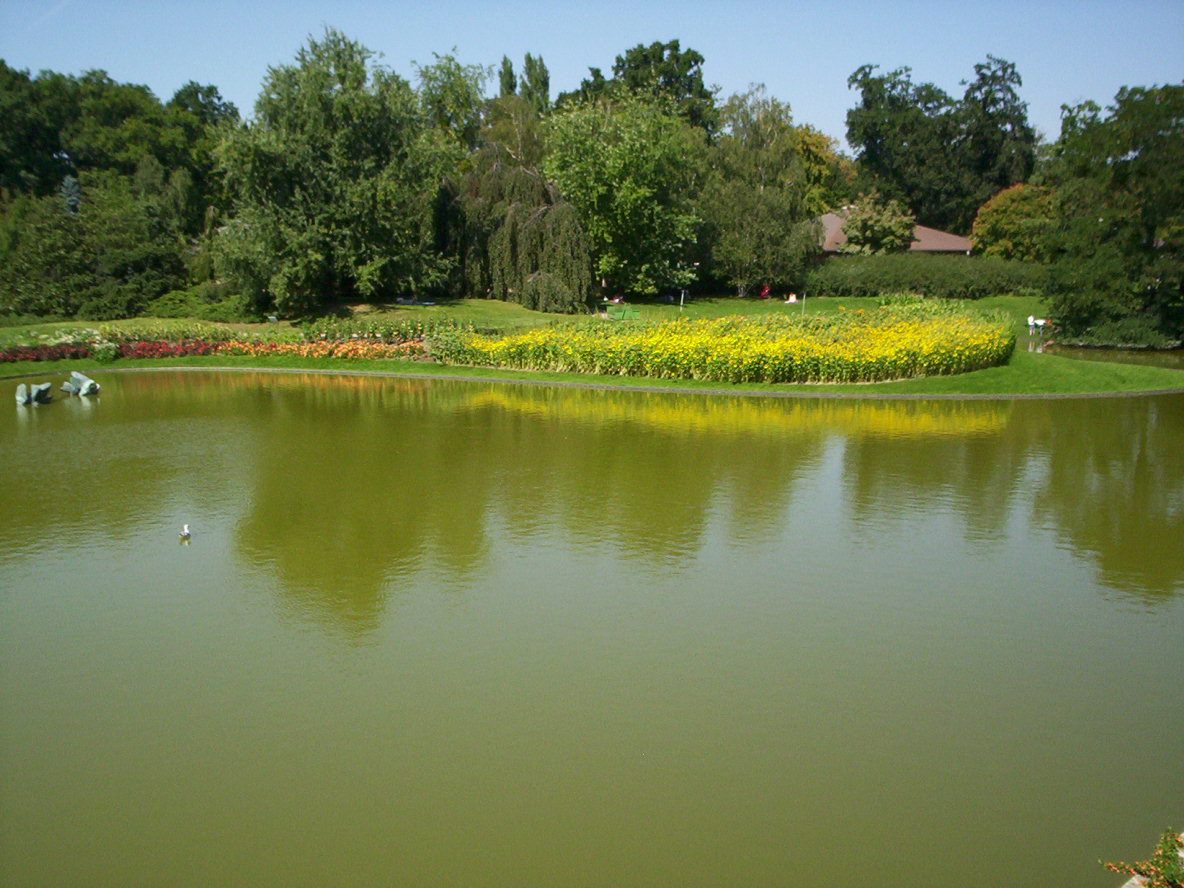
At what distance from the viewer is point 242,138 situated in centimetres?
2988

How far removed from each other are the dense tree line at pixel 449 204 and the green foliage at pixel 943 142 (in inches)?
333

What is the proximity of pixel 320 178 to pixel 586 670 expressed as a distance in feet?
88.8

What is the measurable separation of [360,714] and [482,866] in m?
1.87

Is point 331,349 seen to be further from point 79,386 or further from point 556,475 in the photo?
point 556,475

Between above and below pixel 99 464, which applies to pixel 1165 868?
below

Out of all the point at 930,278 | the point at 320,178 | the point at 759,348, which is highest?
the point at 320,178

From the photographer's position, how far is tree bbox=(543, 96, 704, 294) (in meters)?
39.6

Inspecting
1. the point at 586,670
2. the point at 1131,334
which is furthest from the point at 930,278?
the point at 586,670

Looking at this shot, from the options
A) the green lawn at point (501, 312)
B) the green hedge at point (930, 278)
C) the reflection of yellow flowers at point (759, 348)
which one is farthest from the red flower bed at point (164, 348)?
the green hedge at point (930, 278)

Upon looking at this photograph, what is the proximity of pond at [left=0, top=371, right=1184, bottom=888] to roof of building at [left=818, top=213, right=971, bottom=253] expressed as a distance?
132 feet

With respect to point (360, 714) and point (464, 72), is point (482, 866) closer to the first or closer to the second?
point (360, 714)

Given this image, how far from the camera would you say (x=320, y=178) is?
31.2 metres

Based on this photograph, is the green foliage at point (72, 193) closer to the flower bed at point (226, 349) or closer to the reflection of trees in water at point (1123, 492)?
the flower bed at point (226, 349)

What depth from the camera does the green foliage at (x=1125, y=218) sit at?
2822 cm
